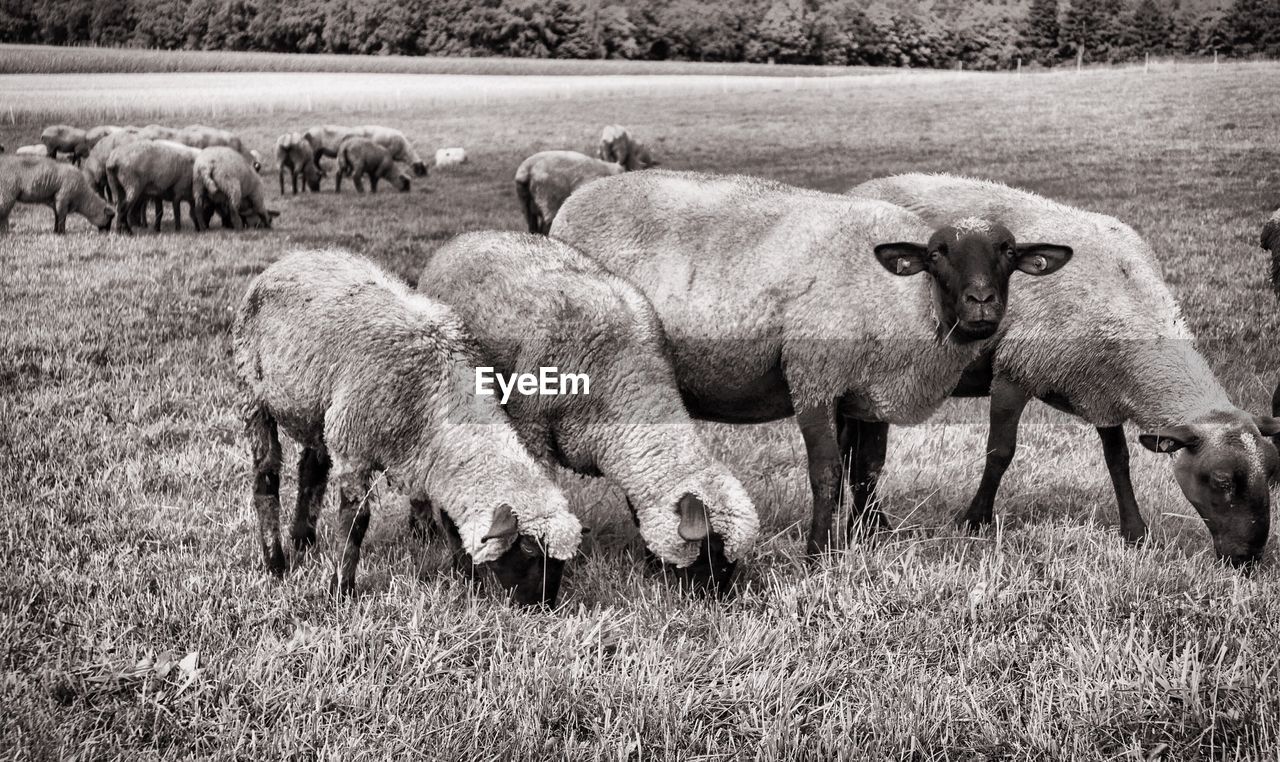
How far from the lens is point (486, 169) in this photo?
741 inches

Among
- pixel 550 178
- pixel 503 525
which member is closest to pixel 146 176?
pixel 550 178

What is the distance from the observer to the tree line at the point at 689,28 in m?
8.98

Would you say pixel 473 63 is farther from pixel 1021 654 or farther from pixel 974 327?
pixel 1021 654

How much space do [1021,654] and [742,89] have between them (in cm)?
1171

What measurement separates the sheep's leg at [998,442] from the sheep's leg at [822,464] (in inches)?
38.1

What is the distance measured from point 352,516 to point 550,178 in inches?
407

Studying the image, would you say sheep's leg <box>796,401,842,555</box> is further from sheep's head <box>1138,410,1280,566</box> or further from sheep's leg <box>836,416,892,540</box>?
sheep's head <box>1138,410,1280,566</box>

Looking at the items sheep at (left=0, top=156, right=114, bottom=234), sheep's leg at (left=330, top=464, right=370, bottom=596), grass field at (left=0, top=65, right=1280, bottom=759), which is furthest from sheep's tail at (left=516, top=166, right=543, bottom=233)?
sheep's leg at (left=330, top=464, right=370, bottom=596)

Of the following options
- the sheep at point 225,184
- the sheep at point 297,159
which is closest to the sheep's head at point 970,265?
the sheep at point 225,184

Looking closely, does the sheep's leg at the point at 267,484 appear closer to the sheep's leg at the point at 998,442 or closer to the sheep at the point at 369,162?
the sheep's leg at the point at 998,442

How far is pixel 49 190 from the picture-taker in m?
11.9

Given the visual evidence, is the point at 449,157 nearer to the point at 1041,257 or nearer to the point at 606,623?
the point at 1041,257

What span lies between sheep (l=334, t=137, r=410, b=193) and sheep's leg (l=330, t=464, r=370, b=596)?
52.5 feet

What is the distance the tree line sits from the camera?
898 cm
